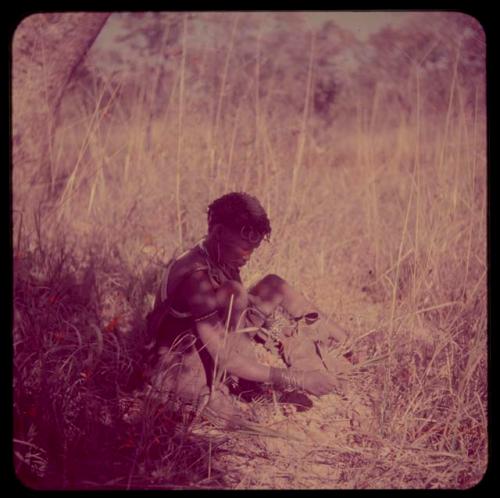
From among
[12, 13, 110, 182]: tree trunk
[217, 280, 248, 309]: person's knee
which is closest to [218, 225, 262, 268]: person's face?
[217, 280, 248, 309]: person's knee

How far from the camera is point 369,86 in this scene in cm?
544

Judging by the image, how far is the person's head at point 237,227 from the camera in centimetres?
211

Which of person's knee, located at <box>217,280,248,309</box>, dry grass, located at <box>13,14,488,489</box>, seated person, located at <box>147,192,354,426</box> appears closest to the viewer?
dry grass, located at <box>13,14,488,489</box>

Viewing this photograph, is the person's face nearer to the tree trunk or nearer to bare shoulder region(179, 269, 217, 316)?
bare shoulder region(179, 269, 217, 316)

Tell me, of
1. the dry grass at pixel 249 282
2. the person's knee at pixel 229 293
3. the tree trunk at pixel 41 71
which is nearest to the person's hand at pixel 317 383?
the dry grass at pixel 249 282

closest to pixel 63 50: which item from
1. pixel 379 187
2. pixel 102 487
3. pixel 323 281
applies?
pixel 323 281

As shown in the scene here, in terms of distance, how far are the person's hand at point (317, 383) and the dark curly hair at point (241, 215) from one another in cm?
58

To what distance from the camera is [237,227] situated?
2.11 m

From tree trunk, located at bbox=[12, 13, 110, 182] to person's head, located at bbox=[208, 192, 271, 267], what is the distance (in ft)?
3.18

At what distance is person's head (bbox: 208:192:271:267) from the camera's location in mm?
2109

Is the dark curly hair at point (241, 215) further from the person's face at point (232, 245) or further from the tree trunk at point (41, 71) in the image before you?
the tree trunk at point (41, 71)

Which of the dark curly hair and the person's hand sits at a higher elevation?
the dark curly hair

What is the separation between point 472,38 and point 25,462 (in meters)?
2.56

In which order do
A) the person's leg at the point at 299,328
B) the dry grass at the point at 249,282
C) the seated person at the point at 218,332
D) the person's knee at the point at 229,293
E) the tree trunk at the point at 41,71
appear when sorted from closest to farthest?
the dry grass at the point at 249,282, the seated person at the point at 218,332, the person's knee at the point at 229,293, the person's leg at the point at 299,328, the tree trunk at the point at 41,71
